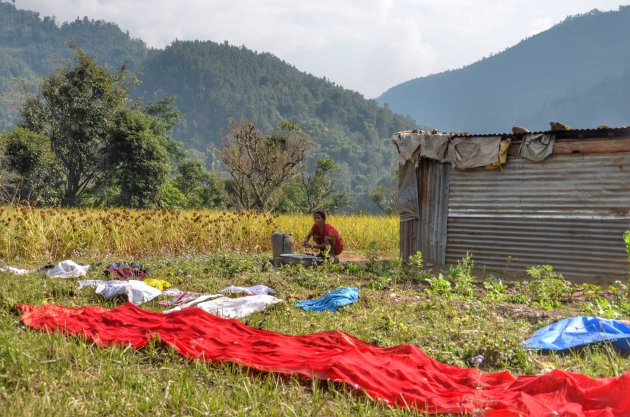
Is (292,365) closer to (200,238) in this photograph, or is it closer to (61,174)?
(200,238)

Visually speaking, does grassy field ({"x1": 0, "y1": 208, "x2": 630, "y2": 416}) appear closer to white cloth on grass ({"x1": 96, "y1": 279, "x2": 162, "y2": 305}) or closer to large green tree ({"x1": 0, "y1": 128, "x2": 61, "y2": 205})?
white cloth on grass ({"x1": 96, "y1": 279, "x2": 162, "y2": 305})

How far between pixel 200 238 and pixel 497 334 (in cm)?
910

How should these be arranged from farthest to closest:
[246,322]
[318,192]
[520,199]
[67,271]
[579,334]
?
1. [318,192]
2. [520,199]
3. [67,271]
4. [246,322]
5. [579,334]

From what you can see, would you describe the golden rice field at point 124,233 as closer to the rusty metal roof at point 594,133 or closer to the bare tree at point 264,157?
the rusty metal roof at point 594,133

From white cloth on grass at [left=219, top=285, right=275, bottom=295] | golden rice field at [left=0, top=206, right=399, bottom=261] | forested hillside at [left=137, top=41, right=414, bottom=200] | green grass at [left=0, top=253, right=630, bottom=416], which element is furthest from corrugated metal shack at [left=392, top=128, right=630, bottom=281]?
forested hillside at [left=137, top=41, right=414, bottom=200]

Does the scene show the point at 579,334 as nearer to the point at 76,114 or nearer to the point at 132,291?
the point at 132,291

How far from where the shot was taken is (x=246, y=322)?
5406 mm

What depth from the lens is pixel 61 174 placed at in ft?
94.4

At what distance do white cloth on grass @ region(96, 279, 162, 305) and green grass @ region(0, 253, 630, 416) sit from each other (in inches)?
4.3

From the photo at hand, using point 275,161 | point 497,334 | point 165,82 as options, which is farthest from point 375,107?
point 497,334

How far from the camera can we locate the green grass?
3018mm

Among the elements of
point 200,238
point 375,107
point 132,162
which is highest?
point 375,107

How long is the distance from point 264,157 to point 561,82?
167m

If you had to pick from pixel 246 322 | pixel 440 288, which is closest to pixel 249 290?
pixel 246 322
